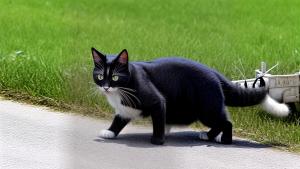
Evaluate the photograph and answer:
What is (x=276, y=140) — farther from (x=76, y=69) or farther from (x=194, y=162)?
(x=76, y=69)

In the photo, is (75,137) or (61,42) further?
(61,42)

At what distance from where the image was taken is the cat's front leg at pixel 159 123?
13.1 ft

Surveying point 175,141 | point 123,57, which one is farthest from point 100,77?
point 175,141

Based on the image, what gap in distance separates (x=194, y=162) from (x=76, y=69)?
71.5 inches

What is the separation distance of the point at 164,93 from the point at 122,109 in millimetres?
242

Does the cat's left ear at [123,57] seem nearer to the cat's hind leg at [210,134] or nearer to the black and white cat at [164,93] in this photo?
the black and white cat at [164,93]

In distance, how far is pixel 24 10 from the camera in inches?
381

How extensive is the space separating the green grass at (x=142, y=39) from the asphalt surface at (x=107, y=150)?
313 millimetres

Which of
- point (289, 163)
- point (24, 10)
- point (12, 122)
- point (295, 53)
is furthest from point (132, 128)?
point (24, 10)

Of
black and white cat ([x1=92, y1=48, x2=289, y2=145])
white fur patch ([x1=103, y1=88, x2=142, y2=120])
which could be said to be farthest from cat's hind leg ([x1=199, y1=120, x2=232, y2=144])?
white fur patch ([x1=103, y1=88, x2=142, y2=120])

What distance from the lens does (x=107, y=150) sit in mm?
3990

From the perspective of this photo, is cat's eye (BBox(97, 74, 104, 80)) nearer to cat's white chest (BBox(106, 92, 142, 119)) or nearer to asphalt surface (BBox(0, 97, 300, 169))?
cat's white chest (BBox(106, 92, 142, 119))

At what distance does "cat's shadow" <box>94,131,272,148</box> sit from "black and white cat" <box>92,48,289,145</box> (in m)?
0.04

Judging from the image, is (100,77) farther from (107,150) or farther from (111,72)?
(107,150)
